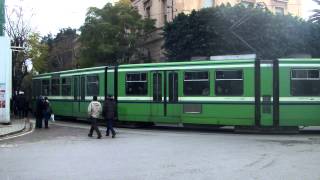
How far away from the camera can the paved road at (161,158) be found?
12305mm

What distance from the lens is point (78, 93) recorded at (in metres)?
32.1

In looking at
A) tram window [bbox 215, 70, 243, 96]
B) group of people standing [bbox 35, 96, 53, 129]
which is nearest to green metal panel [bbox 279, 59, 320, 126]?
tram window [bbox 215, 70, 243, 96]

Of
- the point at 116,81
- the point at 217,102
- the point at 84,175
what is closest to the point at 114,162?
the point at 84,175

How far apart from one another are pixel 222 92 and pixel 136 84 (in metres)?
4.72

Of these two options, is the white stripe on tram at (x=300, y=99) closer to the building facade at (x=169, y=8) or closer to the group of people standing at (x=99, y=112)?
the group of people standing at (x=99, y=112)

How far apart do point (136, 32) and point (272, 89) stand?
25685 millimetres

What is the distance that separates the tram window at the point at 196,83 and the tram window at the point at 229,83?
0.50 m

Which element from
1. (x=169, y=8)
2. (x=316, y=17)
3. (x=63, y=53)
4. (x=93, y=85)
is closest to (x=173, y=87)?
(x=93, y=85)

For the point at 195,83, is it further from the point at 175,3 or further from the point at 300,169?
the point at 175,3

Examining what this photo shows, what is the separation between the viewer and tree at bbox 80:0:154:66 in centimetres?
4653

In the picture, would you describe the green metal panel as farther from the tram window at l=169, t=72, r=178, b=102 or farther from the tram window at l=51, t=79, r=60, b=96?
the tram window at l=51, t=79, r=60, b=96

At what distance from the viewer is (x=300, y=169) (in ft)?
42.5

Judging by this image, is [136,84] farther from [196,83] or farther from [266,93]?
[266,93]

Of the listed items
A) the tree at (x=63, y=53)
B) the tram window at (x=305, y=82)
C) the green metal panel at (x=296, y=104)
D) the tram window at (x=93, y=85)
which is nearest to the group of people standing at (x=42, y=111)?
the tram window at (x=93, y=85)
